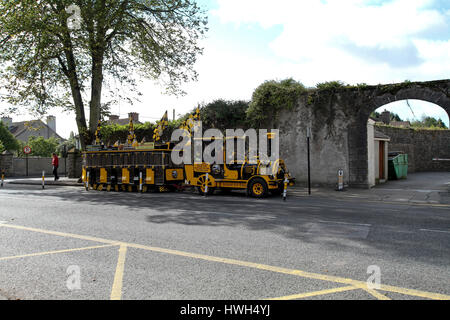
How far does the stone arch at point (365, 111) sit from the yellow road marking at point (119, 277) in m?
13.3

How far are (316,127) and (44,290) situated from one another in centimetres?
1523

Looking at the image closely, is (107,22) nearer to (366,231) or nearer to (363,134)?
(363,134)

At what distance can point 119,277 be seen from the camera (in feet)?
14.3

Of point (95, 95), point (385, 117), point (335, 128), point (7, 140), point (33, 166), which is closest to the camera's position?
point (335, 128)

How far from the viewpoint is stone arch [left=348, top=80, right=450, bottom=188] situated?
15.0m

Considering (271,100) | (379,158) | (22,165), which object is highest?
(271,100)

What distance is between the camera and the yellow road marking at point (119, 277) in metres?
3.78

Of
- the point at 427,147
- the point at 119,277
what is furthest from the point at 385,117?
the point at 119,277

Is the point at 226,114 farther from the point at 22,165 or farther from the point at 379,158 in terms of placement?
the point at 22,165

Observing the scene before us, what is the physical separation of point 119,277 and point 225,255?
5.37ft

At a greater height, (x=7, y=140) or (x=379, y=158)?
(x=7, y=140)

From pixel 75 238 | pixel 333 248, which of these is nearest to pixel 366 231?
pixel 333 248

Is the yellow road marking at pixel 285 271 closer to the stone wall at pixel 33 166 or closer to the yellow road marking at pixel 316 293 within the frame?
the yellow road marking at pixel 316 293

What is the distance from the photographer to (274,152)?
54.3 feet
